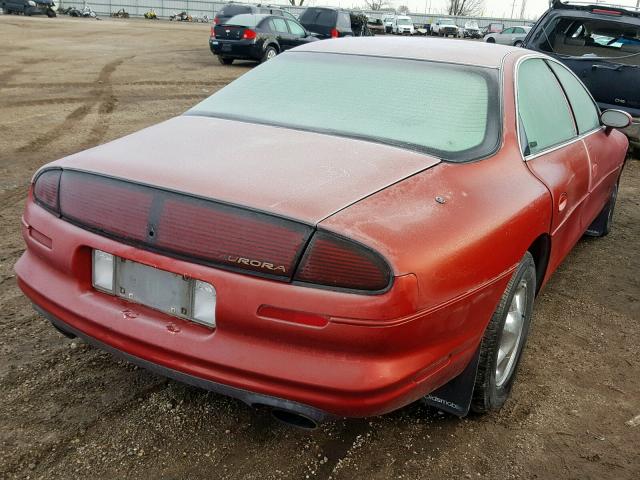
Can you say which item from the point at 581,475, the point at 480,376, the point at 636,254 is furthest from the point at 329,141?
the point at 636,254

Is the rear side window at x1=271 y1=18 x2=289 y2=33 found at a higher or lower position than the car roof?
lower

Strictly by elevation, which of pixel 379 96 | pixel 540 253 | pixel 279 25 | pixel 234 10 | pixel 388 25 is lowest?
Result: pixel 540 253

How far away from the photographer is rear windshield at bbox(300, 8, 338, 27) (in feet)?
64.1

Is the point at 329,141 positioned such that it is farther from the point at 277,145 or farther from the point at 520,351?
the point at 520,351

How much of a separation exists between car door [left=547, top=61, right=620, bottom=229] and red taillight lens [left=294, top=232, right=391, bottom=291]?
7.46 feet

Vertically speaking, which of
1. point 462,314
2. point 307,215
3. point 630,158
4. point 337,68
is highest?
point 337,68

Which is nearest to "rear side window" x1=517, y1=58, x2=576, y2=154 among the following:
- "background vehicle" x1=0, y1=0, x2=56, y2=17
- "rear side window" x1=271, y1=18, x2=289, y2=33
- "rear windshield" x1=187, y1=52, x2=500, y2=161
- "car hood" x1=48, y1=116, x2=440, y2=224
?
"rear windshield" x1=187, y1=52, x2=500, y2=161

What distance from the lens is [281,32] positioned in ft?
56.2

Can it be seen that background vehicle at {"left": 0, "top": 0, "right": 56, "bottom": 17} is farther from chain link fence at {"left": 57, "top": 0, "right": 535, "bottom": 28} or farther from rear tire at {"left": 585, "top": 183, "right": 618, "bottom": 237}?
rear tire at {"left": 585, "top": 183, "right": 618, "bottom": 237}

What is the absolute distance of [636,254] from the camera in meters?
5.01

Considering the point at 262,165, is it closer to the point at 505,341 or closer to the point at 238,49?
the point at 505,341

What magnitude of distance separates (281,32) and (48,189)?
616 inches

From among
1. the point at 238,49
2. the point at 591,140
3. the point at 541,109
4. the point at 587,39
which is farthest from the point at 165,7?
the point at 541,109

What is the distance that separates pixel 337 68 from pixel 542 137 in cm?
108
